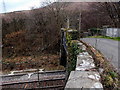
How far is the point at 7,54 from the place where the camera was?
11.0m

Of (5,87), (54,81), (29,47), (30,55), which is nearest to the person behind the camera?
(5,87)

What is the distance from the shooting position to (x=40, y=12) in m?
13.0

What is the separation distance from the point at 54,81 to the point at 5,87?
1.84 m

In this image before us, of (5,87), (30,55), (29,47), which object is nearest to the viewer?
(5,87)

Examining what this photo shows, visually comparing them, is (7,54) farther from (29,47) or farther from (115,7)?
(115,7)

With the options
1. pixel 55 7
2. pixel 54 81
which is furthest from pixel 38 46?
pixel 54 81

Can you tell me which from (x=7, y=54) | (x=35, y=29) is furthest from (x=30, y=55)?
(x=35, y=29)

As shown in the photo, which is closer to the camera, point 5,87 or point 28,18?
point 5,87

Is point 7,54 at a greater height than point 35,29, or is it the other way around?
point 35,29

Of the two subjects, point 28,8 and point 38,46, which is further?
point 28,8

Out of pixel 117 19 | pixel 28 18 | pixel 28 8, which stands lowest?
pixel 117 19

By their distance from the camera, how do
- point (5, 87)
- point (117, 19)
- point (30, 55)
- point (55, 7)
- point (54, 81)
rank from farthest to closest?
1. point (55, 7)
2. point (30, 55)
3. point (54, 81)
4. point (5, 87)
5. point (117, 19)

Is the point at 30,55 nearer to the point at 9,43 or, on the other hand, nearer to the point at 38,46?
the point at 38,46

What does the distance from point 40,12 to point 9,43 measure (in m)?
4.84
